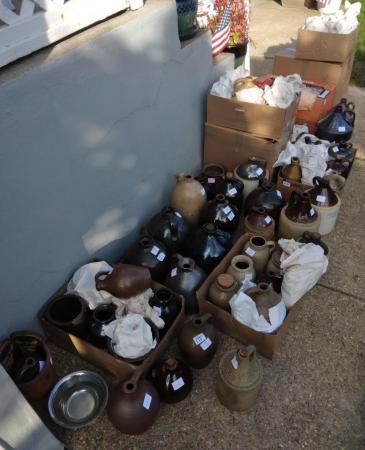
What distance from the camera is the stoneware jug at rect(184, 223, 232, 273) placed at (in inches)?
115

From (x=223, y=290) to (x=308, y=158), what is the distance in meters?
1.69


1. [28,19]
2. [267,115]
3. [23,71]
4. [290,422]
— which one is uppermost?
[28,19]

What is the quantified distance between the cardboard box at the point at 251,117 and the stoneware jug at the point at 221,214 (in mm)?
808

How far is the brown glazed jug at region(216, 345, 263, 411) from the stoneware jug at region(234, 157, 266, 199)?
1.73 metres

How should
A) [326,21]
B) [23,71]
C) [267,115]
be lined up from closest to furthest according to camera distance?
[23,71], [267,115], [326,21]

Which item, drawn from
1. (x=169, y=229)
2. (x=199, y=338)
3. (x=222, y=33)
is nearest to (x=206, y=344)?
(x=199, y=338)

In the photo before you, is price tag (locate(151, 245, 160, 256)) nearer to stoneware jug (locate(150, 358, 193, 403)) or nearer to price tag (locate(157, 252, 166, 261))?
price tag (locate(157, 252, 166, 261))

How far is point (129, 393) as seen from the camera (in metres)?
2.09

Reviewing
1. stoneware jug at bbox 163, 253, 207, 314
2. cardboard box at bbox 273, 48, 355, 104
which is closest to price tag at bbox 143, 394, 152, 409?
stoneware jug at bbox 163, 253, 207, 314

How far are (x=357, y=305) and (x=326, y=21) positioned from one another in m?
3.52

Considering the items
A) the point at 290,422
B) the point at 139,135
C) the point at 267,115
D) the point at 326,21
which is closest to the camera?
the point at 290,422

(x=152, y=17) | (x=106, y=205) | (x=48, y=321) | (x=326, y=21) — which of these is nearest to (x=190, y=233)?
(x=106, y=205)

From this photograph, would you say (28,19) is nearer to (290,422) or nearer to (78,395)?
(78,395)

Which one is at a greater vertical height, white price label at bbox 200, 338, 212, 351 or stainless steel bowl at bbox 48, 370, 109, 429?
white price label at bbox 200, 338, 212, 351
